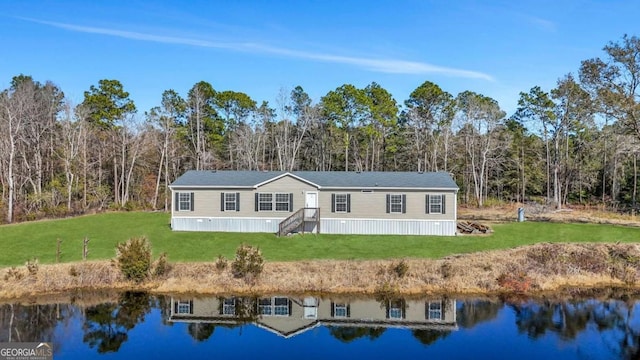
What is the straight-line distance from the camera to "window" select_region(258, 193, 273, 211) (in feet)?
86.6

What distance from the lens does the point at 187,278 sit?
18.5 metres

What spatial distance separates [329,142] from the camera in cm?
4916

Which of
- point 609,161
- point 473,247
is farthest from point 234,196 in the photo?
point 609,161

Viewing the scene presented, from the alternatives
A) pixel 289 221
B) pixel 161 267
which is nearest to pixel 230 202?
pixel 289 221

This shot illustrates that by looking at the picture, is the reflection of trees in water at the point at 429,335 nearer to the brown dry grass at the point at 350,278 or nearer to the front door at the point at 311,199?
the brown dry grass at the point at 350,278

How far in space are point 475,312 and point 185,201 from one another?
17.6m

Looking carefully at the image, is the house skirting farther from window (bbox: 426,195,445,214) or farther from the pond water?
the pond water

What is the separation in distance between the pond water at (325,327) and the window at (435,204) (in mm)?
8579

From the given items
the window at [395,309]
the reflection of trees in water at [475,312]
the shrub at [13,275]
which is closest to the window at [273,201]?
the window at [395,309]

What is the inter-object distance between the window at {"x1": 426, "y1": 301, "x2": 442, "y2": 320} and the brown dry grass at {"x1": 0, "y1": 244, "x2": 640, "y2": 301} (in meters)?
1.11

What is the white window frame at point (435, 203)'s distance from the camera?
84.1ft

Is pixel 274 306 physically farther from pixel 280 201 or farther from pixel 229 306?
pixel 280 201

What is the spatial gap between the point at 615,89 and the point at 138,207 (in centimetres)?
3629
